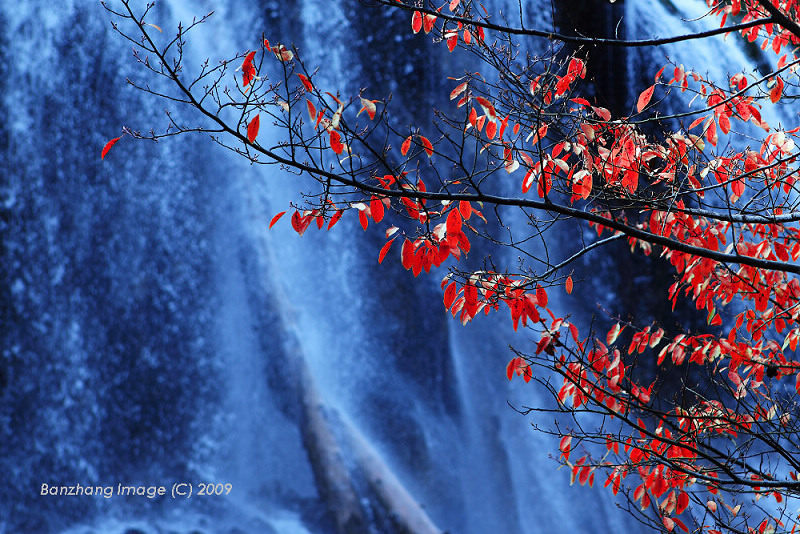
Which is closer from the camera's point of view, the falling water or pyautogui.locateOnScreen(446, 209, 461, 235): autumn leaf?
pyautogui.locateOnScreen(446, 209, 461, 235): autumn leaf

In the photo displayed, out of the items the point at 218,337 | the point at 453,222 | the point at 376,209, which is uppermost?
the point at 218,337

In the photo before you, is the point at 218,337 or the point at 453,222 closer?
the point at 453,222

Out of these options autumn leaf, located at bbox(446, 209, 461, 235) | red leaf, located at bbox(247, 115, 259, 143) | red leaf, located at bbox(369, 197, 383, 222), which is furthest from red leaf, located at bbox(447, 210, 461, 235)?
red leaf, located at bbox(247, 115, 259, 143)

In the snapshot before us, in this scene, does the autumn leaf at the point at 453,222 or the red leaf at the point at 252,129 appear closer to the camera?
the red leaf at the point at 252,129

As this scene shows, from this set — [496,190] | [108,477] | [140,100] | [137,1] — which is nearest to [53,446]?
[108,477]

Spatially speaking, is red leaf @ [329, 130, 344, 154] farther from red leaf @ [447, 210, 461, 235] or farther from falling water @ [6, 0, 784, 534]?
falling water @ [6, 0, 784, 534]

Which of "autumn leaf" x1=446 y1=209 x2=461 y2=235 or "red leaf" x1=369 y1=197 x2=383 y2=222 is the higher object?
"red leaf" x1=369 y1=197 x2=383 y2=222

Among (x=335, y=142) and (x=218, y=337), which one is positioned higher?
(x=218, y=337)

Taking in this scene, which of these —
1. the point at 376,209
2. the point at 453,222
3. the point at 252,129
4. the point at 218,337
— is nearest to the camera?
the point at 252,129

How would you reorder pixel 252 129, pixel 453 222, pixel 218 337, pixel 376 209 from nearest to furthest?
pixel 252 129 < pixel 453 222 < pixel 376 209 < pixel 218 337

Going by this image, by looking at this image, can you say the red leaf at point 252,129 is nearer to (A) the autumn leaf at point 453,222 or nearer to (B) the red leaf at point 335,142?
(B) the red leaf at point 335,142

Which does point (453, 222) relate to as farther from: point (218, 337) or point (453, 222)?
point (218, 337)

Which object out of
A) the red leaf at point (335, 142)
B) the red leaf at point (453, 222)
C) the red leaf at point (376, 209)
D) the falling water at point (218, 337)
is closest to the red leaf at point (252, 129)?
the red leaf at point (335, 142)

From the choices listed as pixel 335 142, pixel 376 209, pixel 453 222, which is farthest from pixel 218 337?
pixel 335 142
